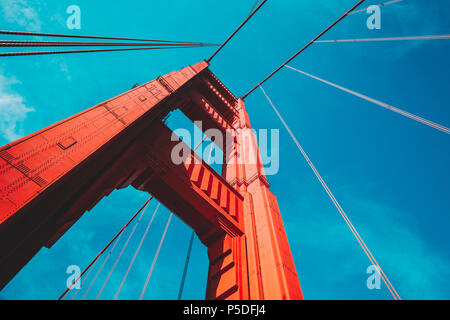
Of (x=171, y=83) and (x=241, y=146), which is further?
(x=241, y=146)

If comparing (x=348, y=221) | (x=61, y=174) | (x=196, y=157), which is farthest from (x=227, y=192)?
(x=61, y=174)

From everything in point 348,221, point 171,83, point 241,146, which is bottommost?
point 348,221

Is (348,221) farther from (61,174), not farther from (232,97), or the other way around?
(232,97)

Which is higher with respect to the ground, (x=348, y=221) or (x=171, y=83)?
(x=171, y=83)

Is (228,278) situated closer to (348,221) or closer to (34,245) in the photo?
(348,221)
